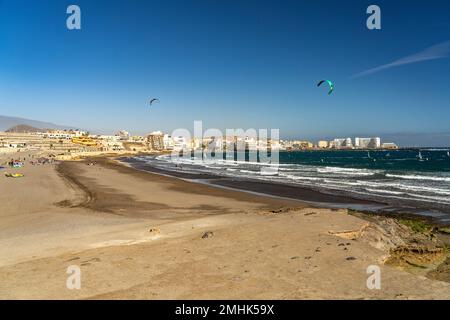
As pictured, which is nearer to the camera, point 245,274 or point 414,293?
point 414,293

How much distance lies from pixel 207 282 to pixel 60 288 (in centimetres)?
259

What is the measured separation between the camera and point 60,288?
650cm

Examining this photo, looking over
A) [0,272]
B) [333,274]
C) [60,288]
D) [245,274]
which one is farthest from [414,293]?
[0,272]

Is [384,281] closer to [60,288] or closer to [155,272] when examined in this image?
[155,272]

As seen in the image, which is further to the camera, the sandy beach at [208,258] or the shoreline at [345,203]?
the shoreline at [345,203]

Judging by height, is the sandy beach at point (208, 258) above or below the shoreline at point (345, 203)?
above

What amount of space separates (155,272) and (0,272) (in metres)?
3.28

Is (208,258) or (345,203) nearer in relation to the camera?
(208,258)

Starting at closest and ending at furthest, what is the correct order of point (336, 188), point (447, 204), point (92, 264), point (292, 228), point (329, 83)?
point (92, 264)
point (292, 228)
point (447, 204)
point (329, 83)
point (336, 188)

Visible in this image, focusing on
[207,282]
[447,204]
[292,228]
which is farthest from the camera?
[447,204]

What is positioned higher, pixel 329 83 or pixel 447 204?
pixel 329 83

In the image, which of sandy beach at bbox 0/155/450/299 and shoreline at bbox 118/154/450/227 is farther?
shoreline at bbox 118/154/450/227

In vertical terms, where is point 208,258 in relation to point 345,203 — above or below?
above

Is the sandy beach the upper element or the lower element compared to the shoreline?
upper
